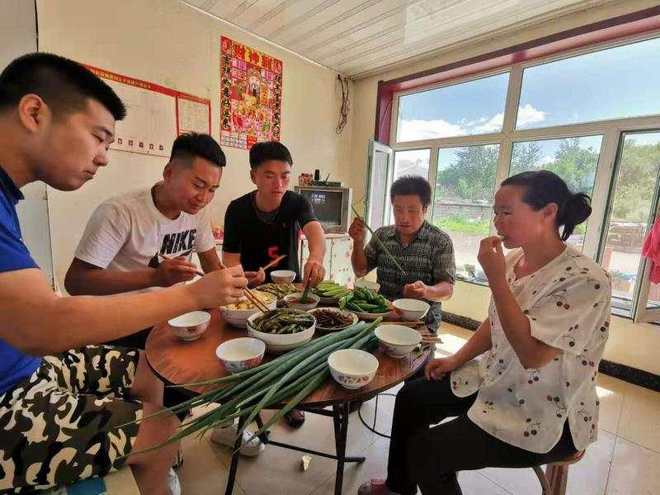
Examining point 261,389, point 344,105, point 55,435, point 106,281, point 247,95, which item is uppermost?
point 344,105

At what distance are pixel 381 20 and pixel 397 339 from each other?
298 cm

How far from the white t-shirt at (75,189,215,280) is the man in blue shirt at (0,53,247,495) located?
1.79 feet

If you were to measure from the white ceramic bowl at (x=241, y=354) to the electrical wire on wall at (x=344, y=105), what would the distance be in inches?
152

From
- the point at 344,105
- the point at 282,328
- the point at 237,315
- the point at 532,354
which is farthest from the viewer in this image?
the point at 344,105

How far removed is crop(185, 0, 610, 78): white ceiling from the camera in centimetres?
255

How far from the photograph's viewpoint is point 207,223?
71.7 inches

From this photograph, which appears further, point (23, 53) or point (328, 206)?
point (328, 206)

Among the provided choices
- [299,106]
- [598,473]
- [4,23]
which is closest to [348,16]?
[299,106]

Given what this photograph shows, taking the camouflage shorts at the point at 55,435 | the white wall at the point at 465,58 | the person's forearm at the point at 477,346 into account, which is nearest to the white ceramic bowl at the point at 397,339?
the person's forearm at the point at 477,346

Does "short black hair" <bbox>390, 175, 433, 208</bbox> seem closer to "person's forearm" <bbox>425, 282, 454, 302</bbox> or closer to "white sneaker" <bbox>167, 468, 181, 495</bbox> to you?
"person's forearm" <bbox>425, 282, 454, 302</bbox>

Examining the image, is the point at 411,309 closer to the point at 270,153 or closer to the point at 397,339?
the point at 397,339

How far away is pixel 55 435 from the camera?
750 mm

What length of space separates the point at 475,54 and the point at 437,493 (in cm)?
374

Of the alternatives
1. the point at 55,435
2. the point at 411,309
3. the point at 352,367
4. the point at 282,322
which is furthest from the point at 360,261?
the point at 55,435
